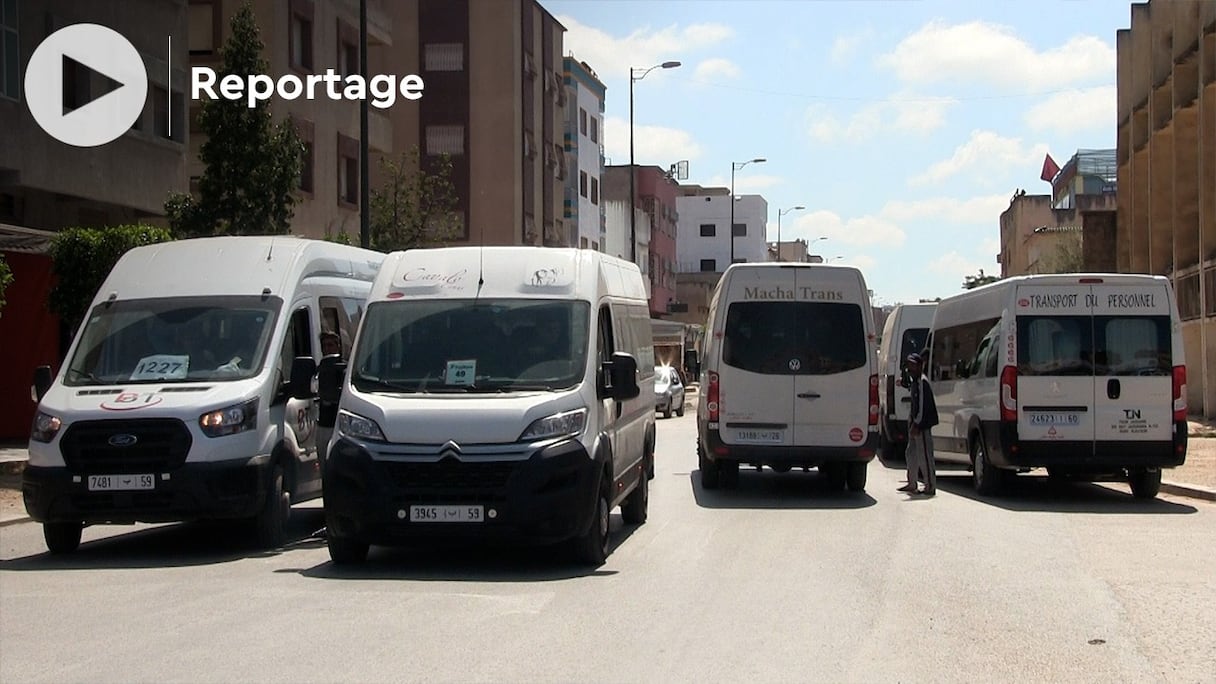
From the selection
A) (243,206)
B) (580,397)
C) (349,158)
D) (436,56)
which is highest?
(436,56)

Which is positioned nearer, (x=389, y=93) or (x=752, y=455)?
(x=752, y=455)

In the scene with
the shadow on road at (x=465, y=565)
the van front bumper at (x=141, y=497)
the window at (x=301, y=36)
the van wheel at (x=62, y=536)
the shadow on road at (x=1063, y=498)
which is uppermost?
the window at (x=301, y=36)

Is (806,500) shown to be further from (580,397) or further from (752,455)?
(580,397)

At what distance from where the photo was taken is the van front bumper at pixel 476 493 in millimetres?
10953

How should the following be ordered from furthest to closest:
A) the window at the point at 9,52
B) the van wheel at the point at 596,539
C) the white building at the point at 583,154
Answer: the white building at the point at 583,154, the window at the point at 9,52, the van wheel at the point at 596,539

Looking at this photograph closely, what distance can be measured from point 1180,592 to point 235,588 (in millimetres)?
6837

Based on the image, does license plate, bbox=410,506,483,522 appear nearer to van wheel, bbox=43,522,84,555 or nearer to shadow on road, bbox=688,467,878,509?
van wheel, bbox=43,522,84,555

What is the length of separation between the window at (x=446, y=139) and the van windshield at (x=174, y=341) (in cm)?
4697

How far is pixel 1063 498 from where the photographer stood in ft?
61.1

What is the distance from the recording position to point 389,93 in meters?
47.4

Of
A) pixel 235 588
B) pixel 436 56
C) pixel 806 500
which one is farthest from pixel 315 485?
pixel 436 56

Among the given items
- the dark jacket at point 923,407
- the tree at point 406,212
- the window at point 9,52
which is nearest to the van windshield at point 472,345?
the dark jacket at point 923,407

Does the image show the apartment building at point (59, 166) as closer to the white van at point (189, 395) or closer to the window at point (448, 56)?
the white van at point (189, 395)

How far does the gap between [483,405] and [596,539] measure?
56.2 inches
